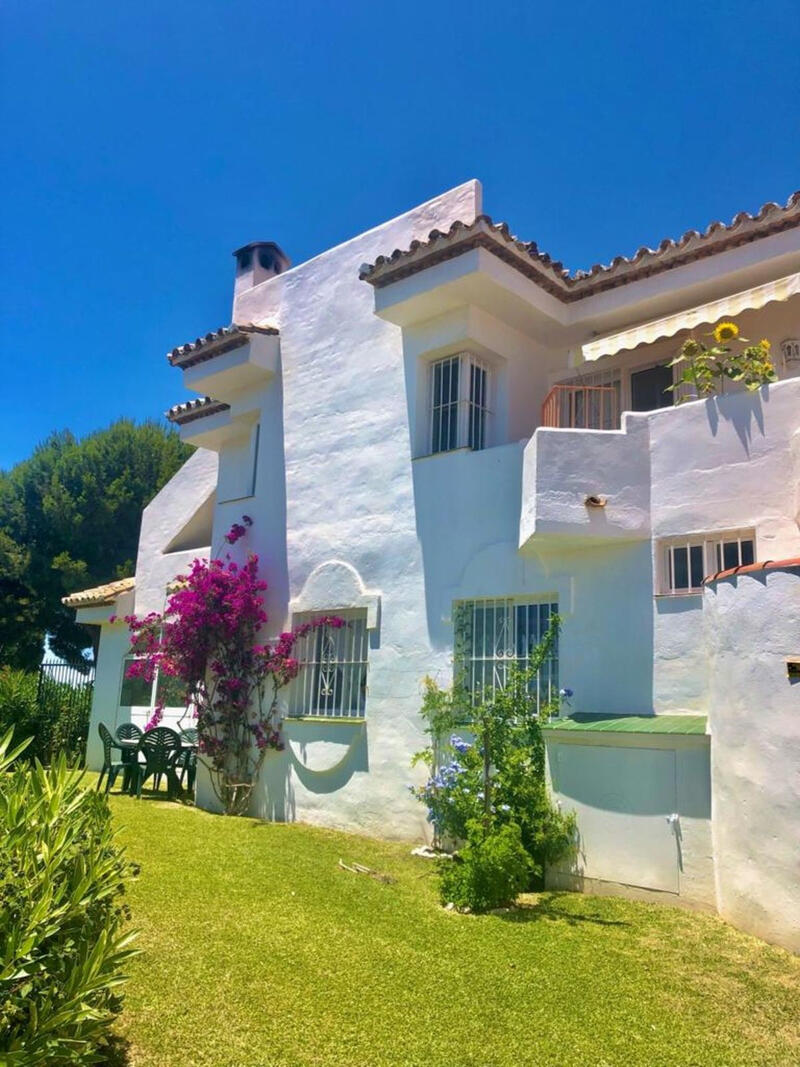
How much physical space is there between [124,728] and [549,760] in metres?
11.5

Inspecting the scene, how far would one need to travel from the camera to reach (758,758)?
7562 mm

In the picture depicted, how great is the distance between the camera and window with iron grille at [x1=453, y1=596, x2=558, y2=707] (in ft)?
37.3

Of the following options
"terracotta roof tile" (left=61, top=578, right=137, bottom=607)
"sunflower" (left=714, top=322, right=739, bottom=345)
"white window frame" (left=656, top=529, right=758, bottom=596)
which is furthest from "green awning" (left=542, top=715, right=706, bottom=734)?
"terracotta roof tile" (left=61, top=578, right=137, bottom=607)

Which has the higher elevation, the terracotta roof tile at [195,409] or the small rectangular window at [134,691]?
the terracotta roof tile at [195,409]

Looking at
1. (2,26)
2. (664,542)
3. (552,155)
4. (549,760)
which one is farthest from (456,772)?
(2,26)

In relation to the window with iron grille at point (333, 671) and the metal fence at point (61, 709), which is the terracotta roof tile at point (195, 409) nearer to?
the window with iron grille at point (333, 671)

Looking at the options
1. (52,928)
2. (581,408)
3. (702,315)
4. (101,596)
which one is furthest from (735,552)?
(101,596)

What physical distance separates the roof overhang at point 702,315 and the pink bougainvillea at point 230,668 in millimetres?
7097

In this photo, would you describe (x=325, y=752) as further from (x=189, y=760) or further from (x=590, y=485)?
(x=590, y=485)

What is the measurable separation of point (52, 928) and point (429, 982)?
3.68 meters

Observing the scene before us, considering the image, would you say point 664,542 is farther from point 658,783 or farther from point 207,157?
point 207,157

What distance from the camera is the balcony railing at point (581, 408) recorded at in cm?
1208

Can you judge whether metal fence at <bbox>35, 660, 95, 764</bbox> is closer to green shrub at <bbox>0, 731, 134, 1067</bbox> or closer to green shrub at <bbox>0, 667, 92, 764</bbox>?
green shrub at <bbox>0, 667, 92, 764</bbox>

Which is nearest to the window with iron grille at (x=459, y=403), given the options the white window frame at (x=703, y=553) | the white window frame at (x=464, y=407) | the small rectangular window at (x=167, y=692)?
the white window frame at (x=464, y=407)
